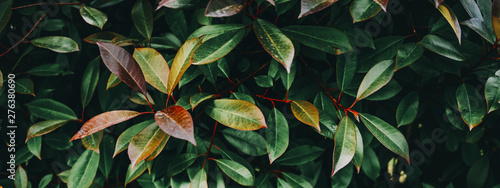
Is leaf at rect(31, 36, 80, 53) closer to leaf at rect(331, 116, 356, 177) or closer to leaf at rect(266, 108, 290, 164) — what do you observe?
leaf at rect(266, 108, 290, 164)

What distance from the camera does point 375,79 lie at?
0.74 metres

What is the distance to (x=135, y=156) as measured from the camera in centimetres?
64

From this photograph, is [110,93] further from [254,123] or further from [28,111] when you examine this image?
[254,123]

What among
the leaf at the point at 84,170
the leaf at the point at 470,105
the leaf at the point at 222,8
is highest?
the leaf at the point at 222,8

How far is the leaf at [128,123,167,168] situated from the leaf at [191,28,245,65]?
6.3 inches

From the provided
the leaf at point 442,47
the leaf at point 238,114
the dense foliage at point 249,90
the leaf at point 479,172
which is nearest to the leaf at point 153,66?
the dense foliage at point 249,90

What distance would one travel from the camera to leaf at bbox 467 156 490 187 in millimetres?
980

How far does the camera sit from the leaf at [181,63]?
66 centimetres

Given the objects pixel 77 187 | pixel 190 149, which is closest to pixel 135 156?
pixel 190 149

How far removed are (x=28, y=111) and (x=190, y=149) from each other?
0.51 metres

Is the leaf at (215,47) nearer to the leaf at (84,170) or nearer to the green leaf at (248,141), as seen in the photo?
the green leaf at (248,141)

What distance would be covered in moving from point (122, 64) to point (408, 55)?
23.2 inches

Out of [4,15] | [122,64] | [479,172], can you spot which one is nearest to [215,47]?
[122,64]

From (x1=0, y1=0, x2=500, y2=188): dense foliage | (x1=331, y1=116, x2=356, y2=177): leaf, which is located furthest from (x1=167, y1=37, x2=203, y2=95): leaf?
(x1=331, y1=116, x2=356, y2=177): leaf
